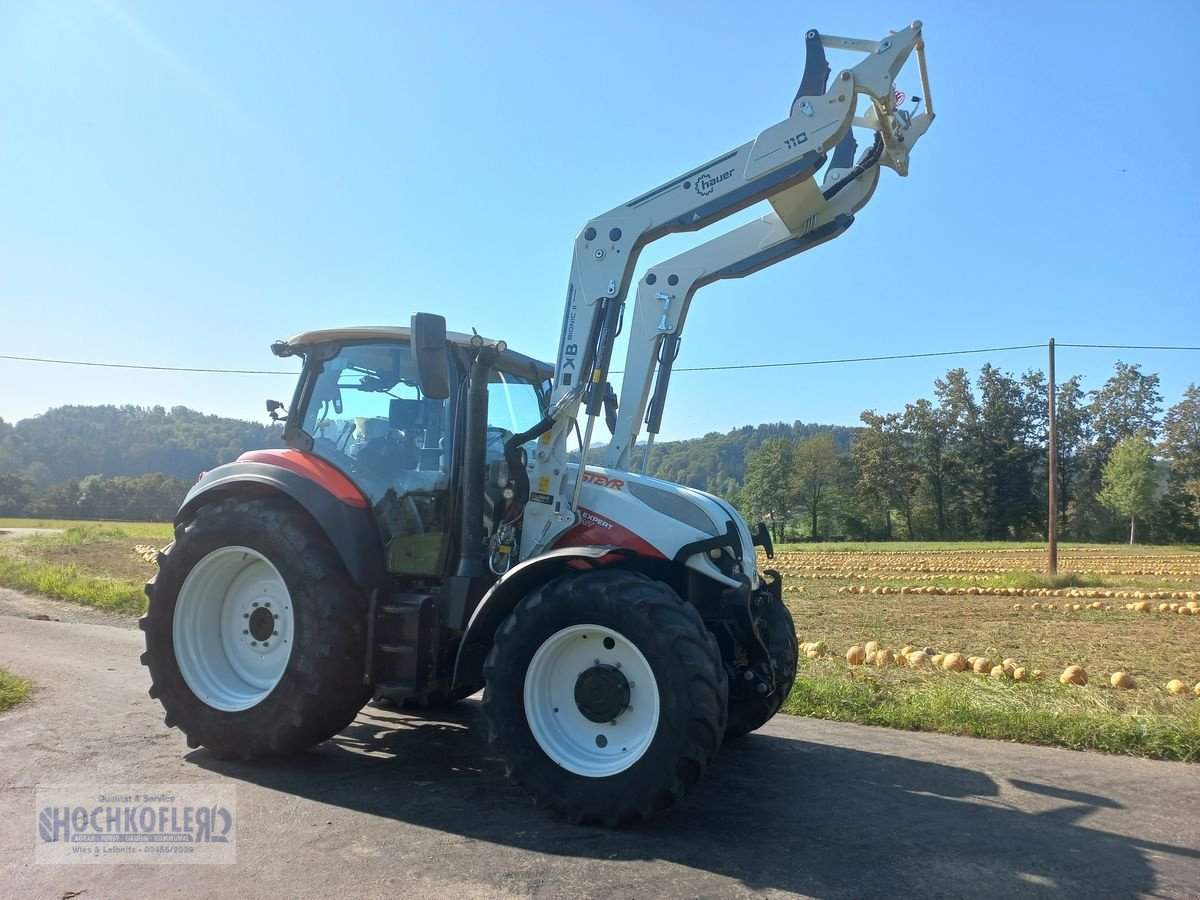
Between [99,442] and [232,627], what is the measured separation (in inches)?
2701

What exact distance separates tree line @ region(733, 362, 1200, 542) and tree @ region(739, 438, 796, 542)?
11cm

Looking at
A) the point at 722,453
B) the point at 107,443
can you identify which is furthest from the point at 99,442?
the point at 722,453

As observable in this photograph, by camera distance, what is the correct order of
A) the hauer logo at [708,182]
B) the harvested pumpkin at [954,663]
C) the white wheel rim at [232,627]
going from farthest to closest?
the harvested pumpkin at [954,663], the white wheel rim at [232,627], the hauer logo at [708,182]

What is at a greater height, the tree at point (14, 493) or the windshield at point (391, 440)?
the windshield at point (391, 440)

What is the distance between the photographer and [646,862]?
147 inches

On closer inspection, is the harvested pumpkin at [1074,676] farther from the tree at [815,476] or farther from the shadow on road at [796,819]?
the tree at [815,476]

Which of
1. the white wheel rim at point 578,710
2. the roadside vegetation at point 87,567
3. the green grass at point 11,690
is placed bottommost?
the roadside vegetation at point 87,567

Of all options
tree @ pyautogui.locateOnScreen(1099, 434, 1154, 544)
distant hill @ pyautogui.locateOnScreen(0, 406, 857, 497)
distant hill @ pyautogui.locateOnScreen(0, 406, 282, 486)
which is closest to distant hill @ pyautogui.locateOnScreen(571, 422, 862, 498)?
distant hill @ pyautogui.locateOnScreen(0, 406, 857, 497)

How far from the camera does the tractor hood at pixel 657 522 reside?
4.85 m

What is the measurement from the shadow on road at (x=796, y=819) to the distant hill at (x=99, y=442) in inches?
2089

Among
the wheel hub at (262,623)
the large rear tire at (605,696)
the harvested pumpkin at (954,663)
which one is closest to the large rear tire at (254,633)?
the wheel hub at (262,623)

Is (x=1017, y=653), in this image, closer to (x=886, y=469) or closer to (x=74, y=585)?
(x=74, y=585)

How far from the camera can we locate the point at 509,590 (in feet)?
14.9

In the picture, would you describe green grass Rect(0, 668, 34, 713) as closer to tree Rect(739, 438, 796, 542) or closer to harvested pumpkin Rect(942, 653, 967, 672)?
harvested pumpkin Rect(942, 653, 967, 672)
